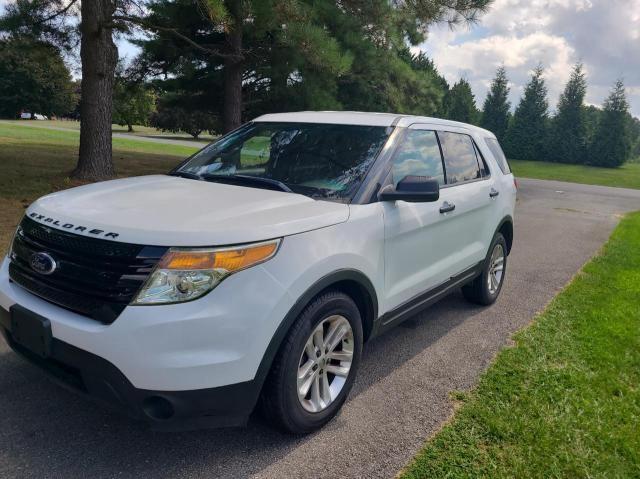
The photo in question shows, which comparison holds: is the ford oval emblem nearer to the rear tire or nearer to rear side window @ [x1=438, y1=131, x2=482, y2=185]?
rear side window @ [x1=438, y1=131, x2=482, y2=185]

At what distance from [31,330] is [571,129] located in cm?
5643

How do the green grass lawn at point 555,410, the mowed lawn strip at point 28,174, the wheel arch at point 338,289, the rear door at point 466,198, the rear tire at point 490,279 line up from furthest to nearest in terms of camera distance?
1. the mowed lawn strip at point 28,174
2. the rear tire at point 490,279
3. the rear door at point 466,198
4. the green grass lawn at point 555,410
5. the wheel arch at point 338,289

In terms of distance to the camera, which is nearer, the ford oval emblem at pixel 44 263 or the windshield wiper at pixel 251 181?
the ford oval emblem at pixel 44 263

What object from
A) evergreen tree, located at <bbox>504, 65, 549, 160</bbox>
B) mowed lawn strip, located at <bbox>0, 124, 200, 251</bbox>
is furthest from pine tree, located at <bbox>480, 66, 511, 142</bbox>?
mowed lawn strip, located at <bbox>0, 124, 200, 251</bbox>

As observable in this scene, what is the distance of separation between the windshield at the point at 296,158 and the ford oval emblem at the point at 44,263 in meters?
1.27

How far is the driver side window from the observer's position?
12.0 feet

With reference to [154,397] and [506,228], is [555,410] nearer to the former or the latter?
[154,397]

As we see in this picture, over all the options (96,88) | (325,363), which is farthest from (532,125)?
(325,363)

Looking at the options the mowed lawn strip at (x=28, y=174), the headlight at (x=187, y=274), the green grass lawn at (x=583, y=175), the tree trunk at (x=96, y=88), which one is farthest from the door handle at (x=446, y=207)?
the green grass lawn at (x=583, y=175)

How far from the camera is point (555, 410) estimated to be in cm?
333

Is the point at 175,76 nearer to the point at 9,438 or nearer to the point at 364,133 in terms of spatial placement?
the point at 364,133

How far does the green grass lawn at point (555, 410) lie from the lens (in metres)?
2.80

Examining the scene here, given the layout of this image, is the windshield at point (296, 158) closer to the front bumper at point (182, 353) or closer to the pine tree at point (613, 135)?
the front bumper at point (182, 353)

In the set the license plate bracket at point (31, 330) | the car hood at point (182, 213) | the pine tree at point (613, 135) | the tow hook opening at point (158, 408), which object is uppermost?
the pine tree at point (613, 135)
